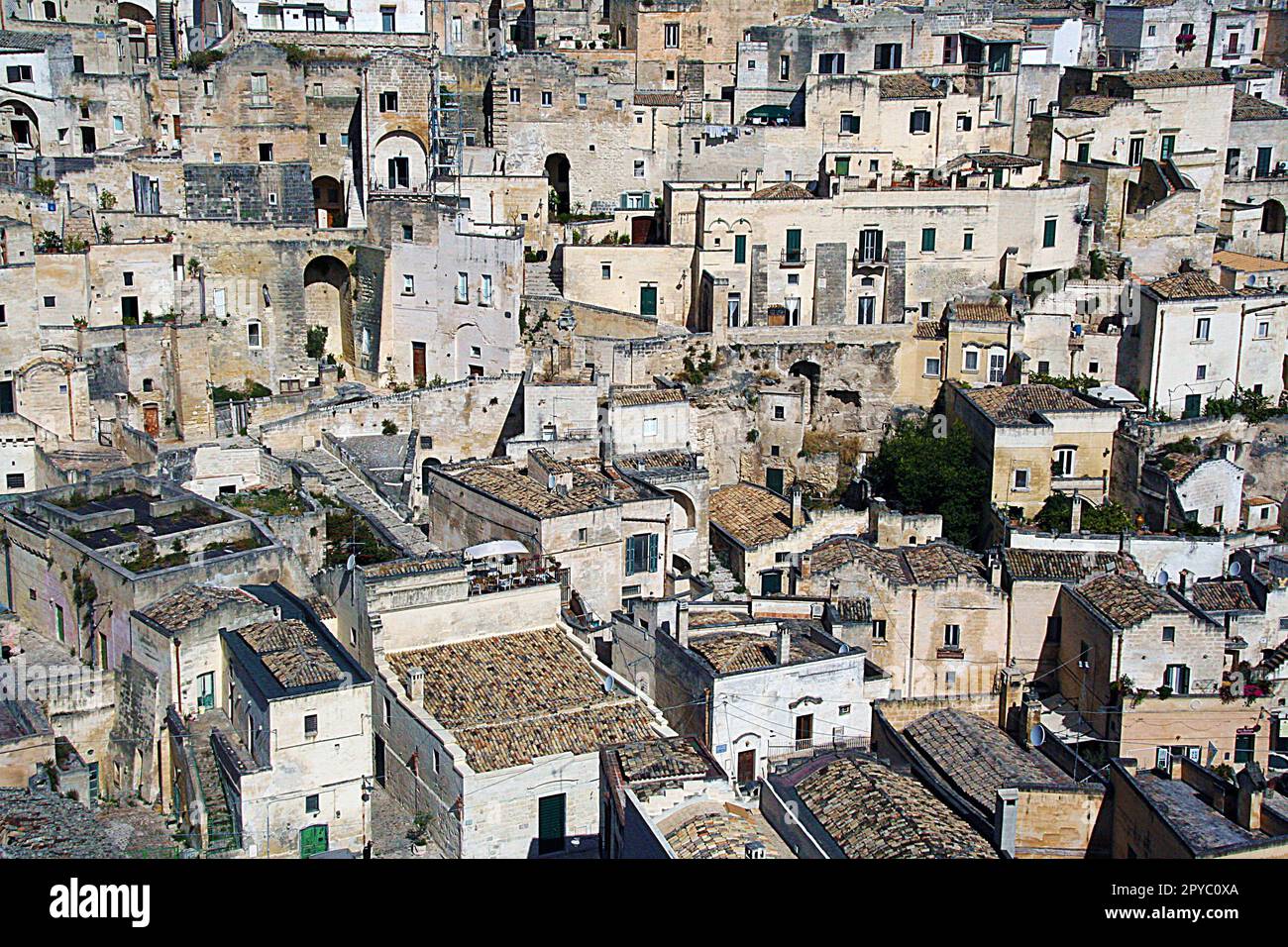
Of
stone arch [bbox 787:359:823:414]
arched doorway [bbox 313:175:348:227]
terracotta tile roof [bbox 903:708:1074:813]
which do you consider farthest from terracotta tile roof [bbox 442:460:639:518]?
arched doorway [bbox 313:175:348:227]

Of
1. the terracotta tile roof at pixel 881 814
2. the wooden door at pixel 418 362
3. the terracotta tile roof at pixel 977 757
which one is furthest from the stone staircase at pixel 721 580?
the wooden door at pixel 418 362

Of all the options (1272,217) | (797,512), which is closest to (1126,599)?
(797,512)

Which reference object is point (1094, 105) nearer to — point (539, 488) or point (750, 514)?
point (750, 514)

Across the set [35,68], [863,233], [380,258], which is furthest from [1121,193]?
[35,68]

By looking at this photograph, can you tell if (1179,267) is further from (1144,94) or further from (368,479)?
(368,479)

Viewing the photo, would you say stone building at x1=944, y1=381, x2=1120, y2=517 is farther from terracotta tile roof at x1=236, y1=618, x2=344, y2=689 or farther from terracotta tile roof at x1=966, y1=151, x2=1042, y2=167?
terracotta tile roof at x1=236, y1=618, x2=344, y2=689

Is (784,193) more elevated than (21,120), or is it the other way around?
(21,120)

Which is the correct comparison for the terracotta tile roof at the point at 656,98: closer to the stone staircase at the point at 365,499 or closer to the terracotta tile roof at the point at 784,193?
the terracotta tile roof at the point at 784,193
